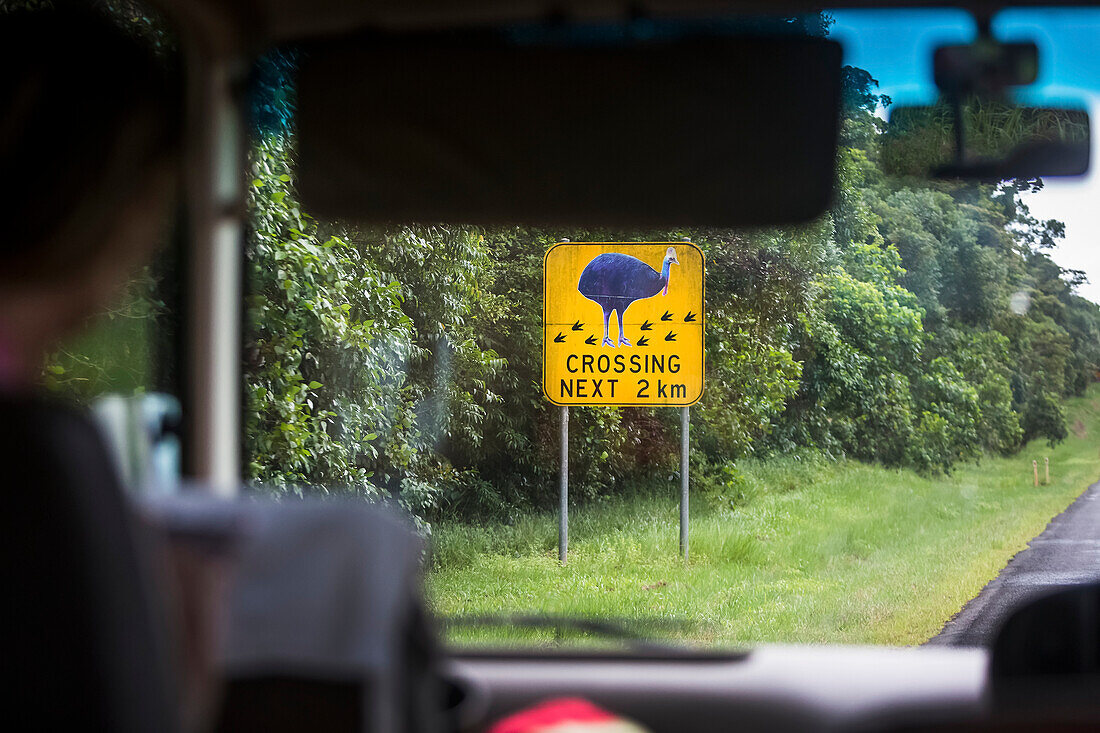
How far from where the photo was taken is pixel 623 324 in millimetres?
2373

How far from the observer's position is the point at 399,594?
0.98m

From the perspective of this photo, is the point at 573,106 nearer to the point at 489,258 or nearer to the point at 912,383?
the point at 489,258

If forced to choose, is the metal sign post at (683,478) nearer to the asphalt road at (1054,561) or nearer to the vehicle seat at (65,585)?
the asphalt road at (1054,561)

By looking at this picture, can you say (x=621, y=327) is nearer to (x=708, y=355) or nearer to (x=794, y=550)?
(x=708, y=355)

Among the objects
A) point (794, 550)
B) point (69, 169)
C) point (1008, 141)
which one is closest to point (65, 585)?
point (69, 169)

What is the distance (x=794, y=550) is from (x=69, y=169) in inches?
80.4

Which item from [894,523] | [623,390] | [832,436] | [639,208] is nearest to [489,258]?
[623,390]

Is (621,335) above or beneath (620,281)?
beneath

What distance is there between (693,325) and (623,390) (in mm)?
201

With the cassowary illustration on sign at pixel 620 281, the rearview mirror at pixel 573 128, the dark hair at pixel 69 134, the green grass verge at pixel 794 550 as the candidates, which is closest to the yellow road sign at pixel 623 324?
the cassowary illustration on sign at pixel 620 281

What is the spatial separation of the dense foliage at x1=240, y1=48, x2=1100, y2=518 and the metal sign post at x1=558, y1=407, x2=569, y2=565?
3 centimetres

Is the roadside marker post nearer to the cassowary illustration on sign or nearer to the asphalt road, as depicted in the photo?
the cassowary illustration on sign

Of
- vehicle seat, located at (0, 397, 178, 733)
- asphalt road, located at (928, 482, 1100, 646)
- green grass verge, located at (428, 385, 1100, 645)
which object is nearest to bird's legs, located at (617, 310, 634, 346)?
green grass verge, located at (428, 385, 1100, 645)

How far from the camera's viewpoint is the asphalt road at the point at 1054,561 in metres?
2.51
